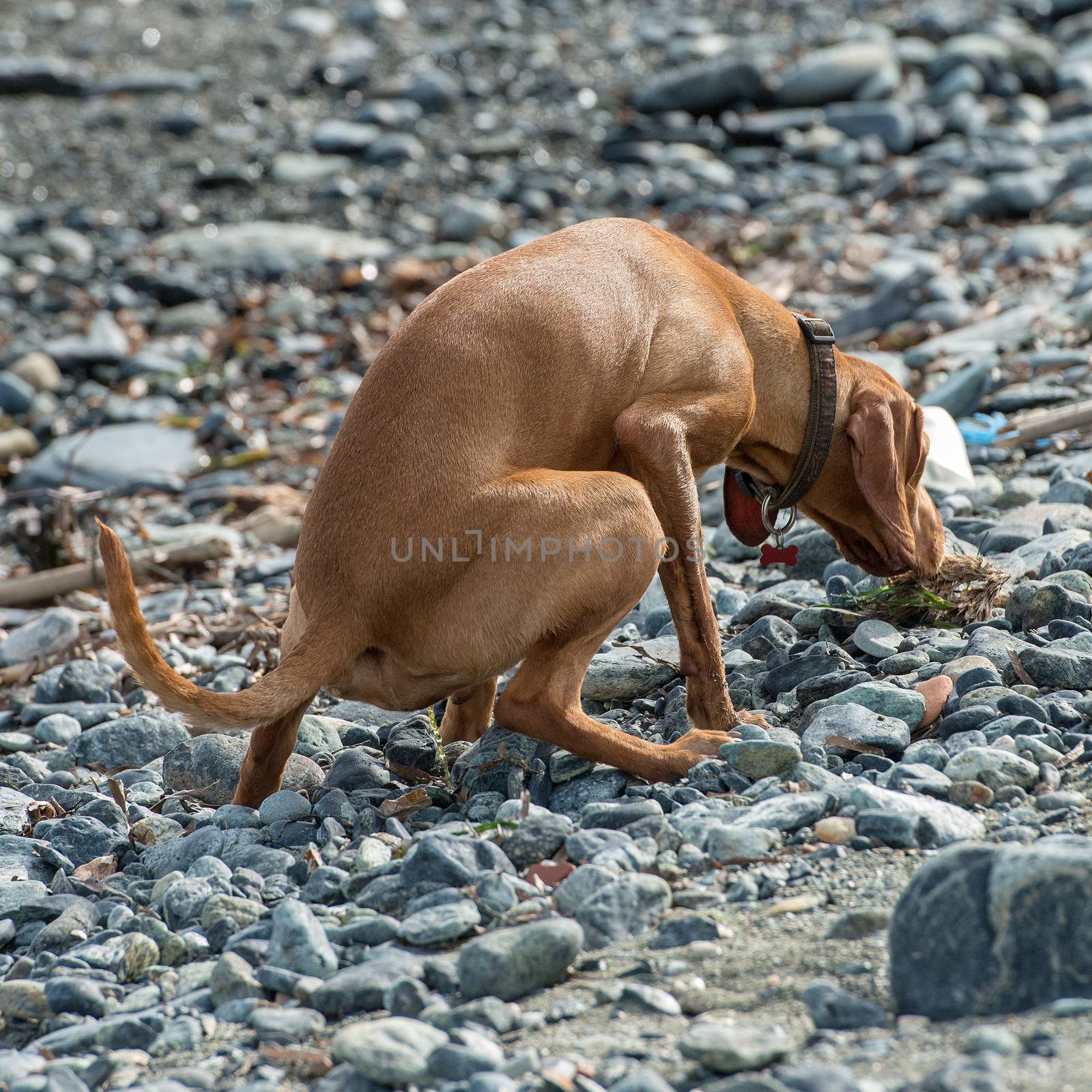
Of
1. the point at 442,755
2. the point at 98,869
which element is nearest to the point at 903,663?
the point at 442,755

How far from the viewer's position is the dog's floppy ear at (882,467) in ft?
14.9

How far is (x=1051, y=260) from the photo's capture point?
8.88 m

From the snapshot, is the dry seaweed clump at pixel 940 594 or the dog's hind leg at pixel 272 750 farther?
the dry seaweed clump at pixel 940 594

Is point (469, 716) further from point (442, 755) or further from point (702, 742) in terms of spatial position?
point (702, 742)

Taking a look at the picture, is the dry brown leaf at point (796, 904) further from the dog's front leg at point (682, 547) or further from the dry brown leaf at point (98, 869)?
the dry brown leaf at point (98, 869)

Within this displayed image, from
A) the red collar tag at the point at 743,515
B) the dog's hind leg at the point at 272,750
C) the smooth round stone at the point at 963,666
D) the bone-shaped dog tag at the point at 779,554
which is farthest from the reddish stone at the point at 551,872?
the bone-shaped dog tag at the point at 779,554

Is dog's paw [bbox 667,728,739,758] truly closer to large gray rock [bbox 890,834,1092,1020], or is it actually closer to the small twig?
the small twig

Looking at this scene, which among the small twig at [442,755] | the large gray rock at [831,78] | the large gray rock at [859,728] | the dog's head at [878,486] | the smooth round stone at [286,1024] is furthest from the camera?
the large gray rock at [831,78]

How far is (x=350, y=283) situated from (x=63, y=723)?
6477mm

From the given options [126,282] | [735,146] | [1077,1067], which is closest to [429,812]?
[1077,1067]

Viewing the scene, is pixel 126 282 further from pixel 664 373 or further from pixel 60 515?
pixel 664 373

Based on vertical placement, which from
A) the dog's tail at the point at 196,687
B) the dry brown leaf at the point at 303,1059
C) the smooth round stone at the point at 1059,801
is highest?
the dog's tail at the point at 196,687

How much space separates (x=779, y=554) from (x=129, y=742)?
2.37 m

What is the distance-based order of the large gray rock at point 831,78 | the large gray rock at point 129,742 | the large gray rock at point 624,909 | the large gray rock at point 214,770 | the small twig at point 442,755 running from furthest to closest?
A: the large gray rock at point 831,78 < the large gray rock at point 129,742 < the large gray rock at point 214,770 < the small twig at point 442,755 < the large gray rock at point 624,909
